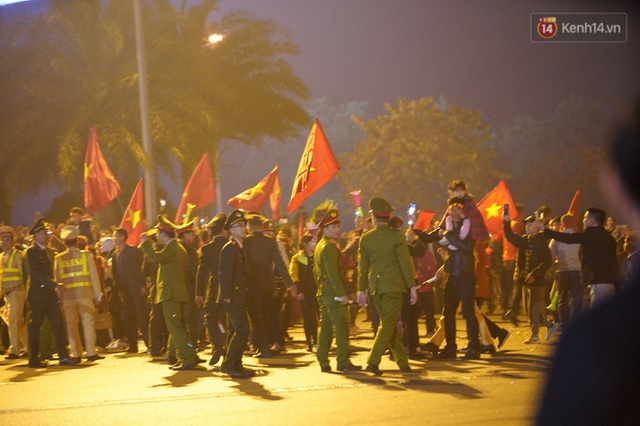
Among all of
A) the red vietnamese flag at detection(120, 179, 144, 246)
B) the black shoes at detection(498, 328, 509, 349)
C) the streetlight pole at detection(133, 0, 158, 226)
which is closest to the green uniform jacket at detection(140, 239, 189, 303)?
the black shoes at detection(498, 328, 509, 349)

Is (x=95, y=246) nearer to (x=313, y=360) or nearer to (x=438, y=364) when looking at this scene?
(x=313, y=360)

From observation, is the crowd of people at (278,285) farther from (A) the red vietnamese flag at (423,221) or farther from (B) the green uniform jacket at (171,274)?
(A) the red vietnamese flag at (423,221)

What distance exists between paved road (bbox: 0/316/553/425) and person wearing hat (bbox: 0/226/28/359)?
2214 millimetres

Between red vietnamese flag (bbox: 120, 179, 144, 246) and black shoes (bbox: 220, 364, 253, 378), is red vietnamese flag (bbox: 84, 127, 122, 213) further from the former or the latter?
black shoes (bbox: 220, 364, 253, 378)

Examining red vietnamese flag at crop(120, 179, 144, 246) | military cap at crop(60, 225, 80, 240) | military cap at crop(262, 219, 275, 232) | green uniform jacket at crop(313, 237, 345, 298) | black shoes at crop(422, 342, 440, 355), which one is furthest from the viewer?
red vietnamese flag at crop(120, 179, 144, 246)

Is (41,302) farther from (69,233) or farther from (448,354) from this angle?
(448,354)

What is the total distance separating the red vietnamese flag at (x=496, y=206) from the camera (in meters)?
19.1

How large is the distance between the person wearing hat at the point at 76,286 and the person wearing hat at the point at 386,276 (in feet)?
16.4

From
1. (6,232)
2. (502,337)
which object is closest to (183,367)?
(502,337)

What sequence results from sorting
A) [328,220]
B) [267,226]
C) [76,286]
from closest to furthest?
[328,220] < [76,286] < [267,226]

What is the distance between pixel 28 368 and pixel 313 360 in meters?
4.00

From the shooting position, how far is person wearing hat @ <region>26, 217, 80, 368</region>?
15016 millimetres

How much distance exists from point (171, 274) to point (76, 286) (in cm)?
236

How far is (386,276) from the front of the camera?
1220cm
